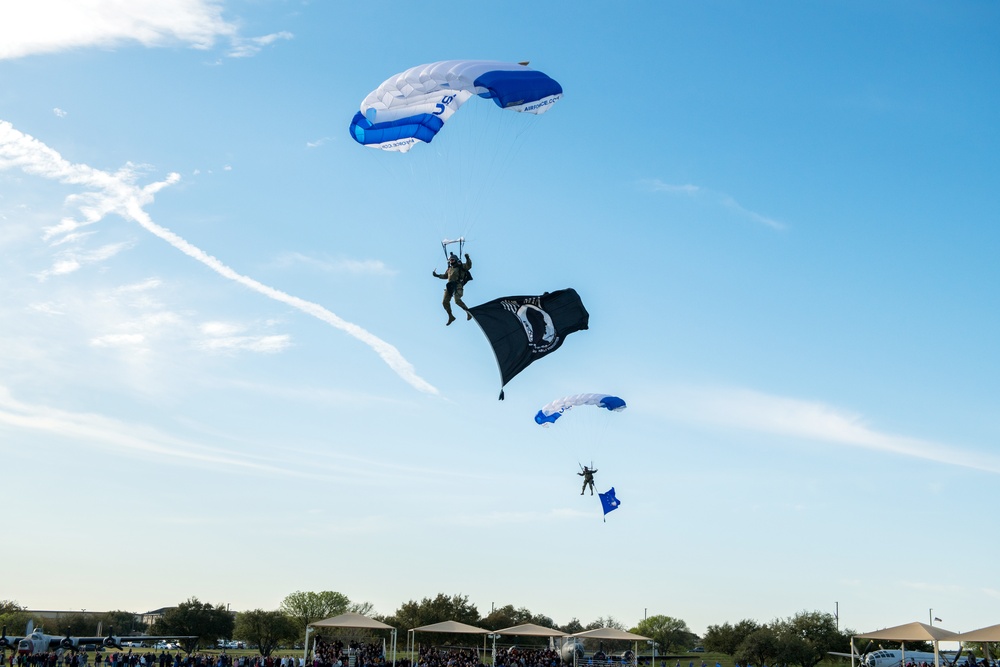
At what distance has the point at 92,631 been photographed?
70750 mm

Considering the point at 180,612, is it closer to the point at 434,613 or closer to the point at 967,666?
the point at 434,613

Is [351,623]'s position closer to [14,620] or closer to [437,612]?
[437,612]

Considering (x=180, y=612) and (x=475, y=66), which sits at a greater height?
(x=475, y=66)

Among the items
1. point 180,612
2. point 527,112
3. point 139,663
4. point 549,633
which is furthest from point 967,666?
point 180,612

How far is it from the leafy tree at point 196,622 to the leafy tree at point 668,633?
3677 cm

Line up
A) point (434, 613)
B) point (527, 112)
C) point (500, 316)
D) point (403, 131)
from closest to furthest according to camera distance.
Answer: point (527, 112) < point (403, 131) < point (500, 316) < point (434, 613)

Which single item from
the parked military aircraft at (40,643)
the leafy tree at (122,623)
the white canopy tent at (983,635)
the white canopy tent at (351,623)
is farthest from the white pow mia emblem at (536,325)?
the leafy tree at (122,623)

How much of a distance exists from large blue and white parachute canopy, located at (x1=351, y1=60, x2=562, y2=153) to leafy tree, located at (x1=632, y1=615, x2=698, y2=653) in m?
65.3

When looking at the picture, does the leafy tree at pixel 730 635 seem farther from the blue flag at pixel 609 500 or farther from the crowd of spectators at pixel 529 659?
the blue flag at pixel 609 500

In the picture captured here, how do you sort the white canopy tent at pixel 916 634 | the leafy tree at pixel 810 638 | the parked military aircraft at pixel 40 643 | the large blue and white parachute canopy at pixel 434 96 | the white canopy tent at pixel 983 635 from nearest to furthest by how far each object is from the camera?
the large blue and white parachute canopy at pixel 434 96 < the white canopy tent at pixel 983 635 < the white canopy tent at pixel 916 634 < the parked military aircraft at pixel 40 643 < the leafy tree at pixel 810 638

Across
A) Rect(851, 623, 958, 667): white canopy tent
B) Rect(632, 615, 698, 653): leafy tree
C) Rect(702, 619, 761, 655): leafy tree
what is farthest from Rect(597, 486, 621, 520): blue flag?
Rect(632, 615, 698, 653): leafy tree

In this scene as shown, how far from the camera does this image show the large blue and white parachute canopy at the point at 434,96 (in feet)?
48.2

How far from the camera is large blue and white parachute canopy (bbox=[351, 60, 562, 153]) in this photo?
1468 centimetres

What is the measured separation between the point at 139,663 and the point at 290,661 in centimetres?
540
